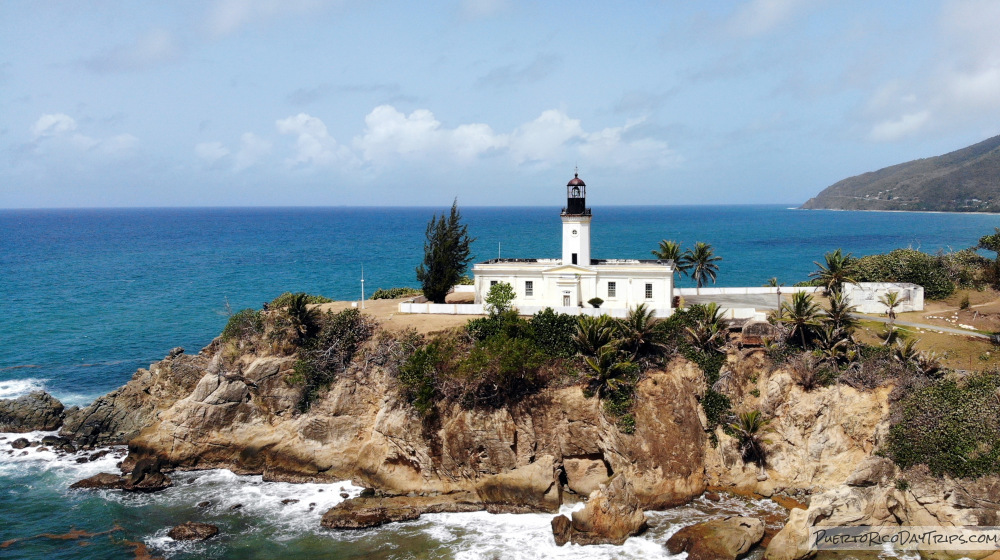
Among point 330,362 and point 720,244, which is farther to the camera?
point 720,244

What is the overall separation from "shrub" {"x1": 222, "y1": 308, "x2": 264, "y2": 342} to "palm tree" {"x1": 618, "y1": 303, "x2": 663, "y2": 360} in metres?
20.0

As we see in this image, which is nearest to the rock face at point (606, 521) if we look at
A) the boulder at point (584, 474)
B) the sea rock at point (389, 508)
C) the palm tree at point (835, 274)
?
the boulder at point (584, 474)

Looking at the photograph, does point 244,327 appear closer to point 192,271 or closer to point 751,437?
point 751,437

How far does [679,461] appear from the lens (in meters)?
30.4

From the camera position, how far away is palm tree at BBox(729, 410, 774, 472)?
30.8 m

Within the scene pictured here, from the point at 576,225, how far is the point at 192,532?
2624 cm

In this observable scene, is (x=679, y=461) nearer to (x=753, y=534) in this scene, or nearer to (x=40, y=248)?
(x=753, y=534)

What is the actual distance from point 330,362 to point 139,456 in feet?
34.5

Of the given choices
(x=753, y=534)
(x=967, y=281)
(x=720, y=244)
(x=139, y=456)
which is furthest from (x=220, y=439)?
(x=720, y=244)

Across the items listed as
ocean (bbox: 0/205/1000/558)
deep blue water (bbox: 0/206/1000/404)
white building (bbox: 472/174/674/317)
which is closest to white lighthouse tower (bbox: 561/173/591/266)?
white building (bbox: 472/174/674/317)

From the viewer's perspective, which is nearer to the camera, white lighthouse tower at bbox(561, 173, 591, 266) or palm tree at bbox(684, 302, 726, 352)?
palm tree at bbox(684, 302, 726, 352)

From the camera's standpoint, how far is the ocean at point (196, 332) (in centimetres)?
2700

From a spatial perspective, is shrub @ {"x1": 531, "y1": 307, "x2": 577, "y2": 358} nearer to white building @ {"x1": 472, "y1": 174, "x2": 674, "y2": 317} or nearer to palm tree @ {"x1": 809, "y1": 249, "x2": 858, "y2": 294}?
white building @ {"x1": 472, "y1": 174, "x2": 674, "y2": 317}

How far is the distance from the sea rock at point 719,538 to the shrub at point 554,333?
10.3m
